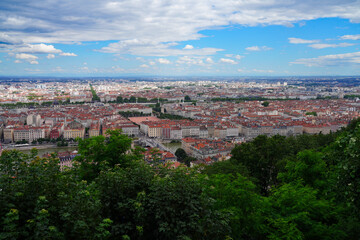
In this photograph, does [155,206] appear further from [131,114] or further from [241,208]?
[131,114]

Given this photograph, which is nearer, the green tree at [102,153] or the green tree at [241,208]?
the green tree at [241,208]

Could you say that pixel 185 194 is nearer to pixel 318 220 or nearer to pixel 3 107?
pixel 318 220

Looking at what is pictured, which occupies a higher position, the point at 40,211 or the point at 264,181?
the point at 40,211

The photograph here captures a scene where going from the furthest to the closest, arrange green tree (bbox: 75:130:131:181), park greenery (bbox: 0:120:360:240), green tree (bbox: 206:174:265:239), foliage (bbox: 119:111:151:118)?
foliage (bbox: 119:111:151:118) < green tree (bbox: 75:130:131:181) < green tree (bbox: 206:174:265:239) < park greenery (bbox: 0:120:360:240)

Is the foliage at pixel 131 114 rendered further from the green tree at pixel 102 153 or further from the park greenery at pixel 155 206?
the park greenery at pixel 155 206

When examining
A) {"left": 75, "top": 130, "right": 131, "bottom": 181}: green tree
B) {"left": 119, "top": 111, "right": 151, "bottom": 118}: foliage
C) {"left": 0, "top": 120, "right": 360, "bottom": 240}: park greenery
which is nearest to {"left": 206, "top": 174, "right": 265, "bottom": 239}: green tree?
{"left": 0, "top": 120, "right": 360, "bottom": 240}: park greenery

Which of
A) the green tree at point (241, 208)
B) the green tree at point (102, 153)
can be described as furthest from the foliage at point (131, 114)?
the green tree at point (241, 208)

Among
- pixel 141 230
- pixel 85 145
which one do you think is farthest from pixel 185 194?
pixel 85 145

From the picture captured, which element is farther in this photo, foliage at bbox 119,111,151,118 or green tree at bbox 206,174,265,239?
foliage at bbox 119,111,151,118

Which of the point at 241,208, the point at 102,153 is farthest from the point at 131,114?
the point at 241,208

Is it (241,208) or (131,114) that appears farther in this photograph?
(131,114)

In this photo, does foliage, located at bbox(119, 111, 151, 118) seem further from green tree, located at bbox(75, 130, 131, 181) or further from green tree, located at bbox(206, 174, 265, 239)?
green tree, located at bbox(206, 174, 265, 239)
